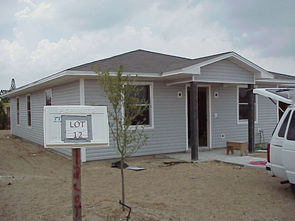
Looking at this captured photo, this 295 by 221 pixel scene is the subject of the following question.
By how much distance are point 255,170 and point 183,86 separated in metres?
3.93

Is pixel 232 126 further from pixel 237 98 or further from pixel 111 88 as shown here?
pixel 111 88

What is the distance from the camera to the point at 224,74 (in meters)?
10.1

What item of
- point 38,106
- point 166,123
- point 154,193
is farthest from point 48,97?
point 154,193

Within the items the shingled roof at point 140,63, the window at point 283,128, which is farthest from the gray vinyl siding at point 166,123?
the window at point 283,128

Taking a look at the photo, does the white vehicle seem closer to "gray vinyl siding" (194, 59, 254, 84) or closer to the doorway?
"gray vinyl siding" (194, 59, 254, 84)

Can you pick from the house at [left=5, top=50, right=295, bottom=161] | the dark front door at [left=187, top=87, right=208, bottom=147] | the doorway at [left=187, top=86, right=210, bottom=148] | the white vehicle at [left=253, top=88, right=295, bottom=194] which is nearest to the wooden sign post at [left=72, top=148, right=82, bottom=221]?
the white vehicle at [left=253, top=88, right=295, bottom=194]

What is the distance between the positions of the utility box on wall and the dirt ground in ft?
4.69

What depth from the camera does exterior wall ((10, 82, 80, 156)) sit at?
10.3 metres

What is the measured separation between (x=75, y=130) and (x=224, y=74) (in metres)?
7.29

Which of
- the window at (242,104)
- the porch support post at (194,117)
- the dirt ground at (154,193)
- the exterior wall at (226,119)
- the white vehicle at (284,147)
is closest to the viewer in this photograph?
the dirt ground at (154,193)

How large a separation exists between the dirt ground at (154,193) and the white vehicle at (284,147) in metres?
0.53

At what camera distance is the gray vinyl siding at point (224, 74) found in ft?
32.0

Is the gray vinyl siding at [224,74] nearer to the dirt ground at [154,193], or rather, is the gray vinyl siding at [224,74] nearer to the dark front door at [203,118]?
the dark front door at [203,118]

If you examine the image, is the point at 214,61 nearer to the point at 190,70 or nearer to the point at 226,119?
the point at 190,70
